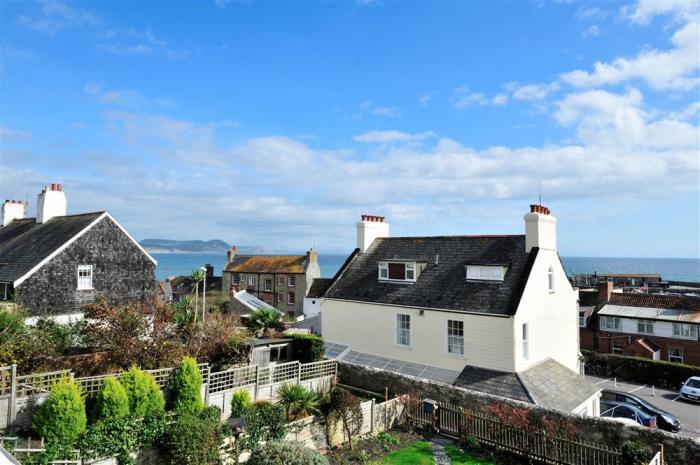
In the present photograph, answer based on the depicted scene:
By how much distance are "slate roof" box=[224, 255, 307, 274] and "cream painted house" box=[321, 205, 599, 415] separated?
117 ft

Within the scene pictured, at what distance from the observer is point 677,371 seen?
37.1 m

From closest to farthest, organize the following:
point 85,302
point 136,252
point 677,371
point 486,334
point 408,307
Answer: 1. point 486,334
2. point 408,307
3. point 85,302
4. point 136,252
5. point 677,371

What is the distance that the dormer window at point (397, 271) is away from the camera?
25.6 m

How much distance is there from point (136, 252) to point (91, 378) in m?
16.1

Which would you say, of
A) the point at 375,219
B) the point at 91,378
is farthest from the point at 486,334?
the point at 91,378

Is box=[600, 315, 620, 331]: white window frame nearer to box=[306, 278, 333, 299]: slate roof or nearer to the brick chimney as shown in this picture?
the brick chimney

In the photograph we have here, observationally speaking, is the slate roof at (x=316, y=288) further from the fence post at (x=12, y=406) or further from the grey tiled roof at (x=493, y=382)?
the fence post at (x=12, y=406)

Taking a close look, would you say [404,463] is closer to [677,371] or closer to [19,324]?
[19,324]

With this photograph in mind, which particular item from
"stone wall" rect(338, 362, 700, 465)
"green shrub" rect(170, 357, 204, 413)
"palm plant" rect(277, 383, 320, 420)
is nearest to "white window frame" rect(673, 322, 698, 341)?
"stone wall" rect(338, 362, 700, 465)

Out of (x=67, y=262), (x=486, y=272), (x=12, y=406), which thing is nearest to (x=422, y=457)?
(x=486, y=272)

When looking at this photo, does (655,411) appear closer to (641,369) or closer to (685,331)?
(641,369)

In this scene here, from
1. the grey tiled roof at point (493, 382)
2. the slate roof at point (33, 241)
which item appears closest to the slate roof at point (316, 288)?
the slate roof at point (33, 241)

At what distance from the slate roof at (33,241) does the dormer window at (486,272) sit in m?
23.1

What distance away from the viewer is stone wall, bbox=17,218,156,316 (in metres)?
24.5
